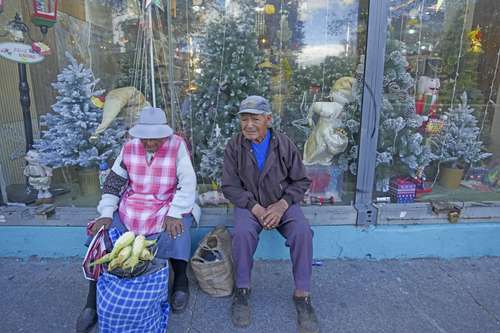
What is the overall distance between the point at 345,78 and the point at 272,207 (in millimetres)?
1650

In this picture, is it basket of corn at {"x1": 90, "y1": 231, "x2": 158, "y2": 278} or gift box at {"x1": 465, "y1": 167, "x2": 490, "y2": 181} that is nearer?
basket of corn at {"x1": 90, "y1": 231, "x2": 158, "y2": 278}

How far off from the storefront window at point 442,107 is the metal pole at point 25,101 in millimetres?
3232

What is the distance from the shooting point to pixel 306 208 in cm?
312

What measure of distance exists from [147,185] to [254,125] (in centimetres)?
84

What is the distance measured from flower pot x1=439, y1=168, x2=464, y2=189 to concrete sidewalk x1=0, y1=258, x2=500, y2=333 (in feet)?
2.72

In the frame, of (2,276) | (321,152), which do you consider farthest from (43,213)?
(321,152)

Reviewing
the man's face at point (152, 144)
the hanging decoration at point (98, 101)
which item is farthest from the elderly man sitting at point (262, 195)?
the hanging decoration at point (98, 101)

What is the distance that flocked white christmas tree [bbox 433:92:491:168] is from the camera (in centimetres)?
343

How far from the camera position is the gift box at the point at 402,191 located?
318 cm

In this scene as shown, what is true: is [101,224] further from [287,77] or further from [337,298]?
[287,77]

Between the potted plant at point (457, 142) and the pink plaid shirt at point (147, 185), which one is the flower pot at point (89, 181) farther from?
the potted plant at point (457, 142)

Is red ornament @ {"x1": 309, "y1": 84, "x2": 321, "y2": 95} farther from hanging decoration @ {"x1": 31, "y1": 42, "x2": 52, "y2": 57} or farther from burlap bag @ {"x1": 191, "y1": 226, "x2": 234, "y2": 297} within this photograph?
hanging decoration @ {"x1": 31, "y1": 42, "x2": 52, "y2": 57}

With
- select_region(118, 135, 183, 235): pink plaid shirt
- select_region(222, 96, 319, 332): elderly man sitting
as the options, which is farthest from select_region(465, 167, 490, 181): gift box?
select_region(118, 135, 183, 235): pink plaid shirt

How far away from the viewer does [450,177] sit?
3479 mm
